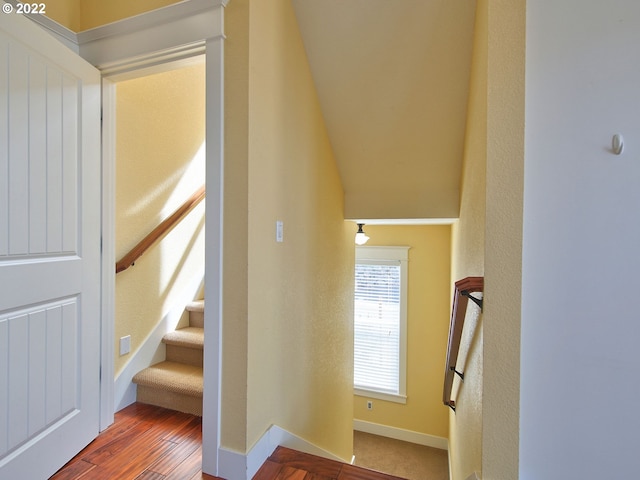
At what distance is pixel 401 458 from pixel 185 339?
3.43 meters

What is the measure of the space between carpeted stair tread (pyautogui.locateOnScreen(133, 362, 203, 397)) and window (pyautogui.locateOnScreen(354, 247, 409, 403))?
2880 millimetres

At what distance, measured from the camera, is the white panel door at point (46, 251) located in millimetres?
1194

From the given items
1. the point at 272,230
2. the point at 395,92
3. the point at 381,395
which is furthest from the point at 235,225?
the point at 381,395

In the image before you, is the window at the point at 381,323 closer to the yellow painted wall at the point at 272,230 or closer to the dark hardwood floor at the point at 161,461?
the yellow painted wall at the point at 272,230

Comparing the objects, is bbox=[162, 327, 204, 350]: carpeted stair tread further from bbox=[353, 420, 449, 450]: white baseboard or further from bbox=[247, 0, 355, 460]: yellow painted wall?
bbox=[353, 420, 449, 450]: white baseboard

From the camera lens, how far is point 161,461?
1.48m

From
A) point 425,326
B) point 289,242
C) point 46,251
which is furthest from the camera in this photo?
point 425,326

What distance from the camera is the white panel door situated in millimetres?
1194

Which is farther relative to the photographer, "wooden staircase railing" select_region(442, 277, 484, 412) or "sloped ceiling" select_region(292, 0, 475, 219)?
"sloped ceiling" select_region(292, 0, 475, 219)

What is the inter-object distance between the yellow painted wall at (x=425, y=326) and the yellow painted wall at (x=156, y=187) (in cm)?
263

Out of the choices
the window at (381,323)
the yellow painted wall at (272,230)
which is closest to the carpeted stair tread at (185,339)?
the yellow painted wall at (272,230)

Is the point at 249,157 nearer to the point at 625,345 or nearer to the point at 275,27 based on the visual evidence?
the point at 275,27

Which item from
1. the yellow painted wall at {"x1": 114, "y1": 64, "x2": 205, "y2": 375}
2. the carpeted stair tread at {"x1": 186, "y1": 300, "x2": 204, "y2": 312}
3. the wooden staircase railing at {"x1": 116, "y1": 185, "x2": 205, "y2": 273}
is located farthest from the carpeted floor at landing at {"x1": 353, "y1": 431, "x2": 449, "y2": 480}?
the wooden staircase railing at {"x1": 116, "y1": 185, "x2": 205, "y2": 273}

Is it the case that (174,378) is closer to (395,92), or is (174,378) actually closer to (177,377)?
(177,377)
